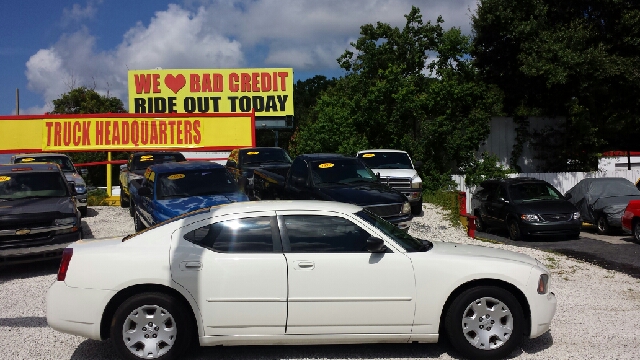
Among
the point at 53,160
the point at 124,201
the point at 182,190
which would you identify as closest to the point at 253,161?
the point at 124,201

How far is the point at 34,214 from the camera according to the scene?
9.98 m

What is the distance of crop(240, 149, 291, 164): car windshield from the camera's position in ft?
60.4

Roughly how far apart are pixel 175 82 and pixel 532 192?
76.6 feet

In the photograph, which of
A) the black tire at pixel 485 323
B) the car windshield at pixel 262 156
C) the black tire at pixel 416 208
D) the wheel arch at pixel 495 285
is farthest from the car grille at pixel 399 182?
the black tire at pixel 485 323

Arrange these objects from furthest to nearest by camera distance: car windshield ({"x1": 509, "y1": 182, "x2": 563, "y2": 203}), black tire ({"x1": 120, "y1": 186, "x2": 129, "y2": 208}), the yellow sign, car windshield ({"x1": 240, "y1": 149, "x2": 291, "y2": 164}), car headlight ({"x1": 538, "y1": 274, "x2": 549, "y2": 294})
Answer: the yellow sign < black tire ({"x1": 120, "y1": 186, "x2": 129, "y2": 208}) < car windshield ({"x1": 240, "y1": 149, "x2": 291, "y2": 164}) < car windshield ({"x1": 509, "y1": 182, "x2": 563, "y2": 203}) < car headlight ({"x1": 538, "y1": 274, "x2": 549, "y2": 294})

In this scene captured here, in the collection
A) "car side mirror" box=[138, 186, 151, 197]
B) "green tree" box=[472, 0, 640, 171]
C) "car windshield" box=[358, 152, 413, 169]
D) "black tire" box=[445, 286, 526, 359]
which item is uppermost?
"green tree" box=[472, 0, 640, 171]

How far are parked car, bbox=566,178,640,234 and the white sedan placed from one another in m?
12.1

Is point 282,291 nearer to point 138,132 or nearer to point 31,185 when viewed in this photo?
point 31,185

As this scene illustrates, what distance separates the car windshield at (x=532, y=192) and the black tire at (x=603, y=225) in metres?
1.62

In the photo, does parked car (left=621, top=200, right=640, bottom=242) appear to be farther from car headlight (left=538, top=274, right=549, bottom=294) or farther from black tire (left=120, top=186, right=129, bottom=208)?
black tire (left=120, top=186, right=129, bottom=208)

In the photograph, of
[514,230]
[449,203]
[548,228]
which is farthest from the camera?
[449,203]

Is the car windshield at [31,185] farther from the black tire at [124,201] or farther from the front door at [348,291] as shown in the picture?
the front door at [348,291]

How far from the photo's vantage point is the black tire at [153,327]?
5621 millimetres

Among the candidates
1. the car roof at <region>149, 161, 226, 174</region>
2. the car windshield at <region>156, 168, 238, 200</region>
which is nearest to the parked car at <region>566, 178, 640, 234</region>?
the car windshield at <region>156, 168, 238, 200</region>
